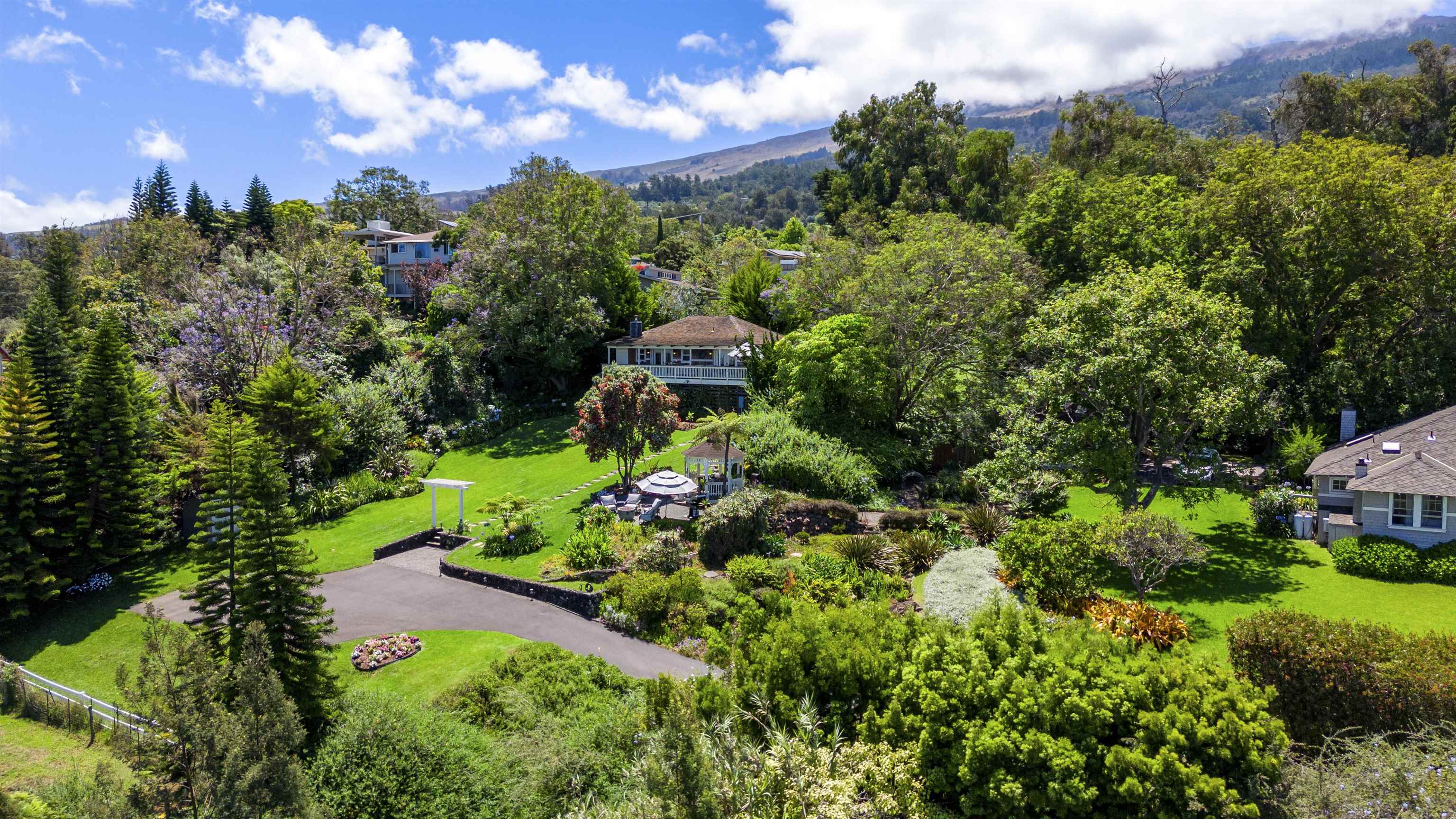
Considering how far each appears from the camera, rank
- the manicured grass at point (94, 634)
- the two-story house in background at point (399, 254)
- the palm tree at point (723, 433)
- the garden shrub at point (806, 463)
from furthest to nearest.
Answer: the two-story house in background at point (399, 254)
the garden shrub at point (806, 463)
the palm tree at point (723, 433)
the manicured grass at point (94, 634)

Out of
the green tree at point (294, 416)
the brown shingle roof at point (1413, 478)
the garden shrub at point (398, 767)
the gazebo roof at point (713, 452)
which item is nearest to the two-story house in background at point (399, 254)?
the green tree at point (294, 416)

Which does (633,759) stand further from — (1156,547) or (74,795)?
(1156,547)

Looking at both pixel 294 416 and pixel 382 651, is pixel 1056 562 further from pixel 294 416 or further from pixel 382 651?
pixel 294 416

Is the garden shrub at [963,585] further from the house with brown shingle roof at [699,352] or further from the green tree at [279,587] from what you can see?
the house with brown shingle roof at [699,352]

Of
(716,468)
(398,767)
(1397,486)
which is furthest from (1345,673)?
(716,468)

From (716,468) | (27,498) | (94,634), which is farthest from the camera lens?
(716,468)

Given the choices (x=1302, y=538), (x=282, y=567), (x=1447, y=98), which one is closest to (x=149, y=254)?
(x=282, y=567)
